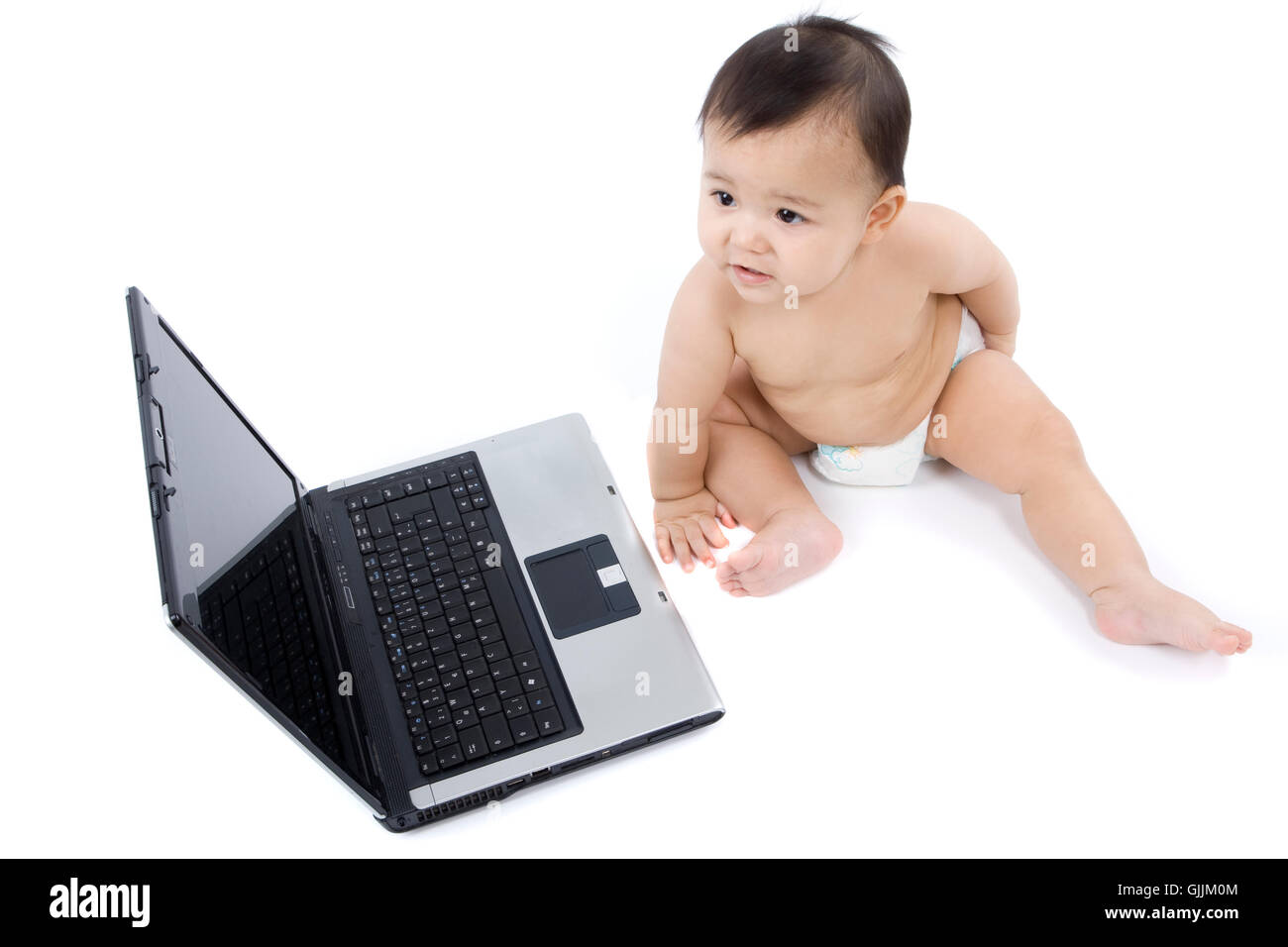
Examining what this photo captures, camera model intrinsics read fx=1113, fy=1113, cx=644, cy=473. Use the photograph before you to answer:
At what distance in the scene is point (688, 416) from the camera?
1.26 m

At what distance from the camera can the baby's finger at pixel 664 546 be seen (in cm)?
128

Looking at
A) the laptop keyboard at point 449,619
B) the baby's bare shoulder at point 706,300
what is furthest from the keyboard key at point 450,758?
the baby's bare shoulder at point 706,300

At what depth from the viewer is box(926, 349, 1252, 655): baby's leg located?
43.7 inches

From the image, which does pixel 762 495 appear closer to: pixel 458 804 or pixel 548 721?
pixel 548 721

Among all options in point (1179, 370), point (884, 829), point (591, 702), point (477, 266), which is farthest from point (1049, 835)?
point (477, 266)

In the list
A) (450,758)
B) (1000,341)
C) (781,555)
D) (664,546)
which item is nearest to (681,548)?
(664,546)

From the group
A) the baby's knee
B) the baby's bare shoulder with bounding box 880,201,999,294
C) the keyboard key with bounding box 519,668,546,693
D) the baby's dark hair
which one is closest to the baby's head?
the baby's dark hair

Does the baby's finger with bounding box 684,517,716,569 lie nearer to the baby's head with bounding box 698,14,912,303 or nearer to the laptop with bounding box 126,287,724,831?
the laptop with bounding box 126,287,724,831

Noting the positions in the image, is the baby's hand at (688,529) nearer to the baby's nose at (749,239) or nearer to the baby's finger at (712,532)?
the baby's finger at (712,532)

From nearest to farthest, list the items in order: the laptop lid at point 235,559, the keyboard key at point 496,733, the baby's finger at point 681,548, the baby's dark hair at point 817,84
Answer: the laptop lid at point 235,559 → the baby's dark hair at point 817,84 → the keyboard key at point 496,733 → the baby's finger at point 681,548

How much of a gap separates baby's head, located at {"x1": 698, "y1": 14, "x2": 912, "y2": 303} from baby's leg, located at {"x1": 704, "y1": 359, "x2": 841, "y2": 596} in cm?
30

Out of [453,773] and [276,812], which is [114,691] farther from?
[453,773]

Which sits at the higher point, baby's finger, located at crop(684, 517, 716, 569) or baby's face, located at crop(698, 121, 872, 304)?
baby's face, located at crop(698, 121, 872, 304)

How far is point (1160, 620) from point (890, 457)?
34cm
